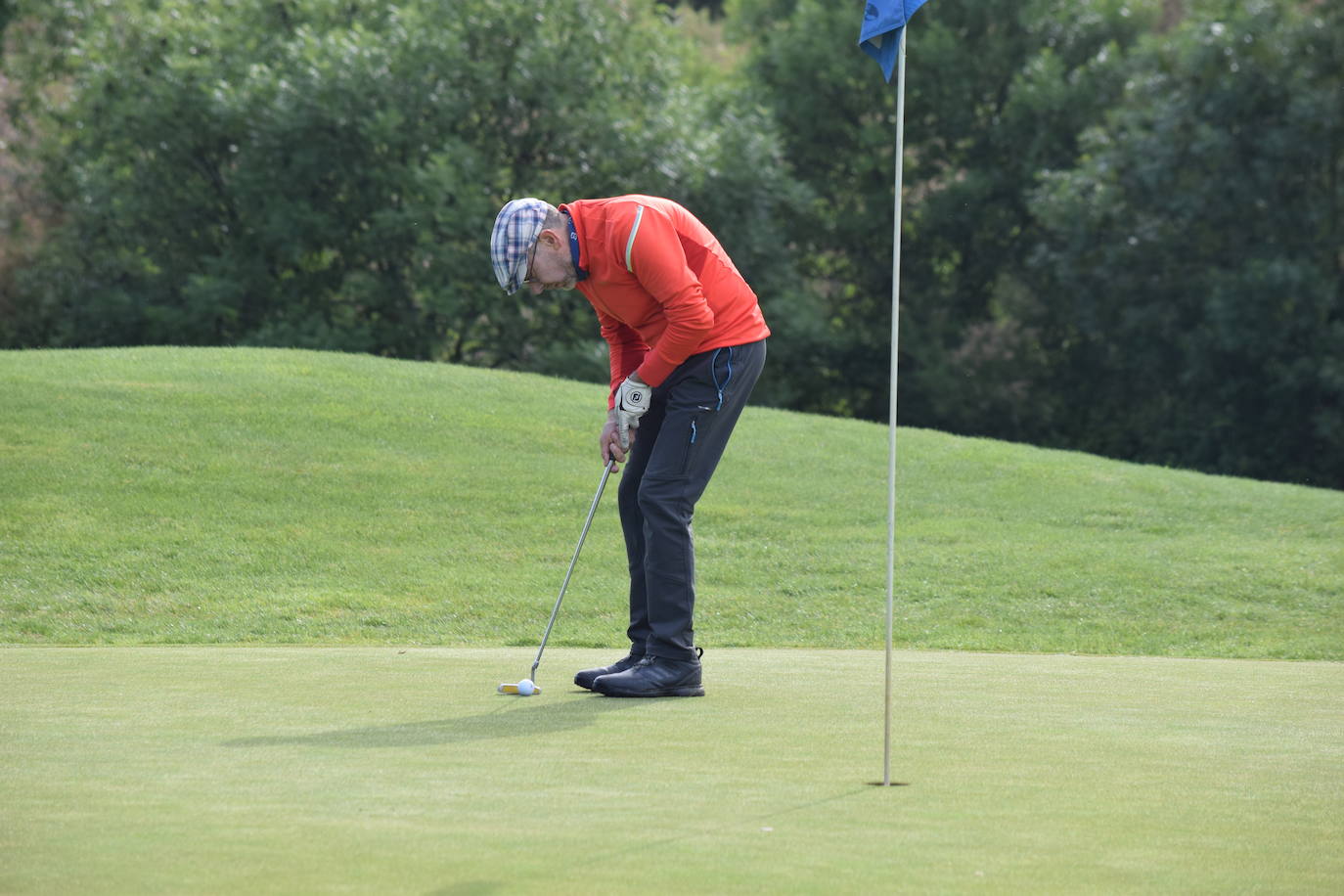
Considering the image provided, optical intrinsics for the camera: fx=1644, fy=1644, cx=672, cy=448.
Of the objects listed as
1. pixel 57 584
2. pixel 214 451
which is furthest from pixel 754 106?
pixel 57 584

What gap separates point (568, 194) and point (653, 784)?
25.0 m

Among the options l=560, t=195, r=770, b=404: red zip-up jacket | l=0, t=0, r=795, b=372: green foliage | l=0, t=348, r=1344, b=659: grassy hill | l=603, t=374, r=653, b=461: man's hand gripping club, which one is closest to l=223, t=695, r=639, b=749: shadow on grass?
l=603, t=374, r=653, b=461: man's hand gripping club

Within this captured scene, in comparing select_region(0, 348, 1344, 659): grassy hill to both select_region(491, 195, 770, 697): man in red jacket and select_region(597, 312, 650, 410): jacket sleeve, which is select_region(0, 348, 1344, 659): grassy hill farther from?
select_region(491, 195, 770, 697): man in red jacket

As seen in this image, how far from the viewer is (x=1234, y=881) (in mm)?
3432

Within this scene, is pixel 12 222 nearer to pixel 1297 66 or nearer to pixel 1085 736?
A: pixel 1297 66

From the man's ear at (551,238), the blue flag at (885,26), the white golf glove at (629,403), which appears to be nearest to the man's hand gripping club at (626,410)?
the white golf glove at (629,403)

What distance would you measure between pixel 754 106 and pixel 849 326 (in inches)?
202

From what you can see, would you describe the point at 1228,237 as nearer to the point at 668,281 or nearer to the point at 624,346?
the point at 624,346

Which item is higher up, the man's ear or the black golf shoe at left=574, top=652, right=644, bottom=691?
the man's ear

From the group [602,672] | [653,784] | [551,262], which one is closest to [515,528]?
[602,672]

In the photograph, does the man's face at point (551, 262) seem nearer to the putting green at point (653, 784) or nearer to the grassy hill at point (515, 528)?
the putting green at point (653, 784)

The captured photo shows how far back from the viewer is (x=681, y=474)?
6.24 meters

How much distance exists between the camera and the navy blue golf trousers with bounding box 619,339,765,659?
6.22 m

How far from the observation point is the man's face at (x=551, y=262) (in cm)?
606
